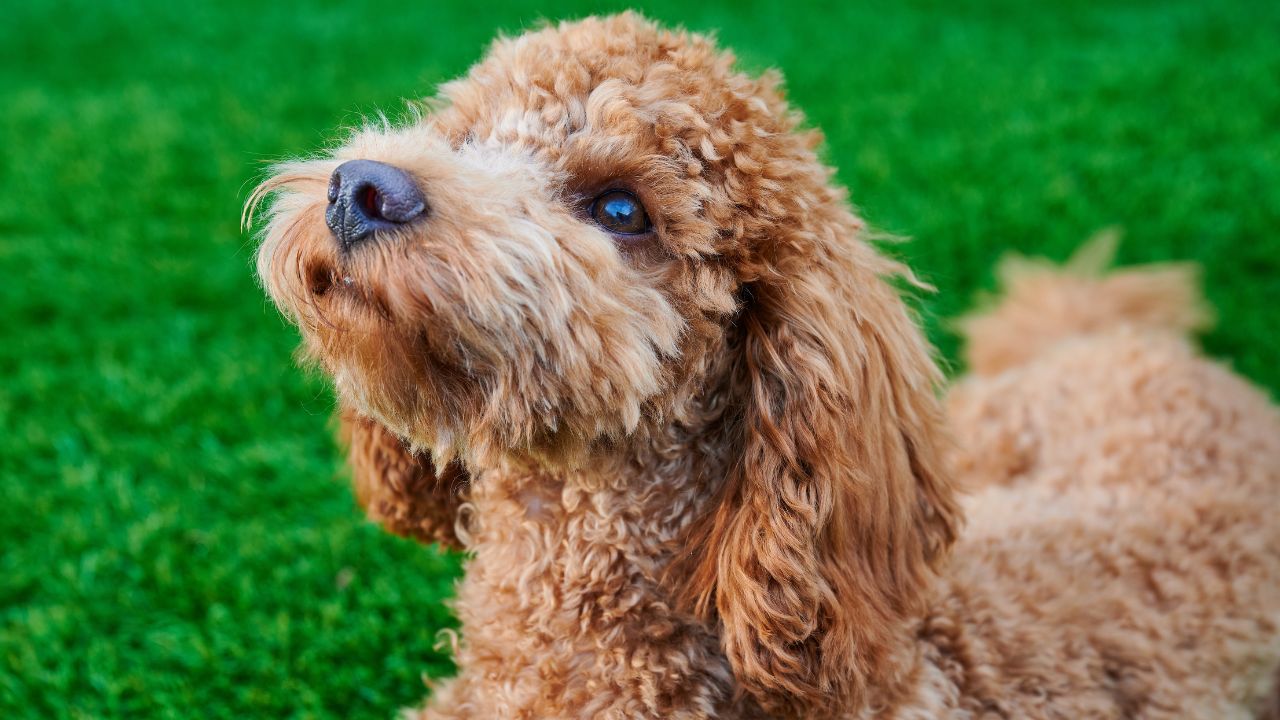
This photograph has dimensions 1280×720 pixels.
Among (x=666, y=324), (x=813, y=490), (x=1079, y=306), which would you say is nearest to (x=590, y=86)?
(x=666, y=324)

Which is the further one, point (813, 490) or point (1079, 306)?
point (1079, 306)

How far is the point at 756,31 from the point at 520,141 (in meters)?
6.53

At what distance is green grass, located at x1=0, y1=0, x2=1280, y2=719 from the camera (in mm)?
2857

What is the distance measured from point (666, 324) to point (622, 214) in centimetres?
22

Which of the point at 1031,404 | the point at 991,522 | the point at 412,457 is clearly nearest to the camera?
the point at 412,457

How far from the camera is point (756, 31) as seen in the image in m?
7.93

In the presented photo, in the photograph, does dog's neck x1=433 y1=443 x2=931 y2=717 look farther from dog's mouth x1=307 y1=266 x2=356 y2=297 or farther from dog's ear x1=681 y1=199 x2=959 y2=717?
dog's mouth x1=307 y1=266 x2=356 y2=297

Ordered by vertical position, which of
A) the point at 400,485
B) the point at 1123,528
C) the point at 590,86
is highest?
the point at 1123,528

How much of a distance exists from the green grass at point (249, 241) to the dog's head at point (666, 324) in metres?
0.90

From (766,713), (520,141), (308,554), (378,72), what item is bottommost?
(308,554)

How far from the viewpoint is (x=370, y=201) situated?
1.59 metres

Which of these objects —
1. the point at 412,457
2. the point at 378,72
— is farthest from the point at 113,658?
the point at 378,72

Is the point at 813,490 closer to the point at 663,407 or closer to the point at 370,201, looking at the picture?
the point at 663,407

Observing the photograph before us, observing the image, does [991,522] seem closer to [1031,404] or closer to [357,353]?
[1031,404]
